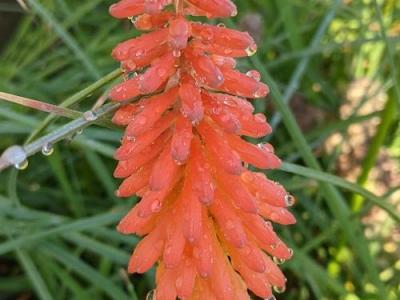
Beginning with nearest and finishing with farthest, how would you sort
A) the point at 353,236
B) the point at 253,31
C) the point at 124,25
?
the point at 353,236, the point at 253,31, the point at 124,25

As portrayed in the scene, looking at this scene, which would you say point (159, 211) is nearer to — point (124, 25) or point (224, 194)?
point (224, 194)

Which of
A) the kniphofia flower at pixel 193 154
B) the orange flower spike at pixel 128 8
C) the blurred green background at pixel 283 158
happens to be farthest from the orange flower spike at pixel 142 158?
the blurred green background at pixel 283 158

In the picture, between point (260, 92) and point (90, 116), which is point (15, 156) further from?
point (260, 92)

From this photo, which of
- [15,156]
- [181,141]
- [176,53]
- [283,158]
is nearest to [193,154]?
[181,141]

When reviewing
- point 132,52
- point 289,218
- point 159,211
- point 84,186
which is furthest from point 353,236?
point 84,186

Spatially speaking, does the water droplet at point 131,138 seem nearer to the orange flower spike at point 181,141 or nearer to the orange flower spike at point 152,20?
the orange flower spike at point 181,141

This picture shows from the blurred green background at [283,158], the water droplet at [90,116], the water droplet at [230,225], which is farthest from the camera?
the blurred green background at [283,158]
